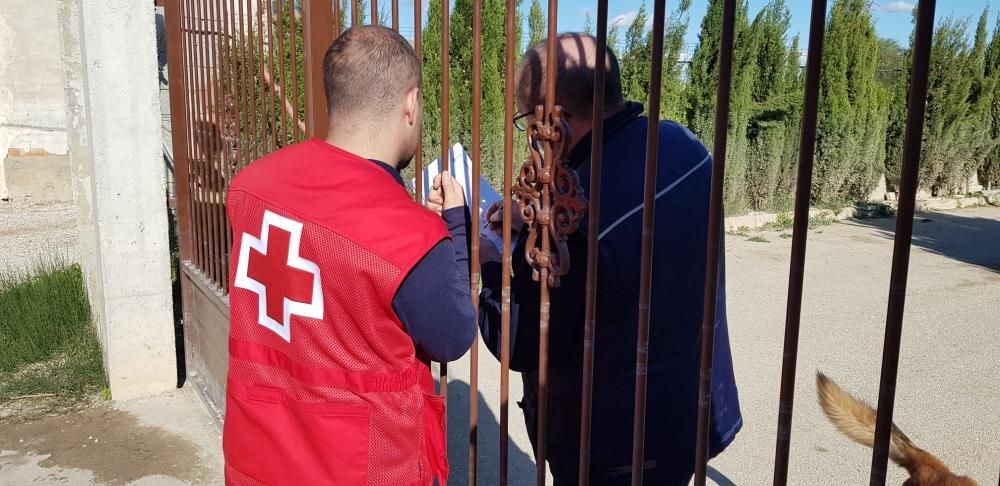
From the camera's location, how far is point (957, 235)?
1188 centimetres

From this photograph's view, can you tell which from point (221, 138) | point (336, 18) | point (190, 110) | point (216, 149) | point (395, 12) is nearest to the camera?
point (395, 12)

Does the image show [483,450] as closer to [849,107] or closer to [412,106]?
[412,106]

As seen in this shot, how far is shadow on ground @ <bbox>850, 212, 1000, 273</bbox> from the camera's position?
10141mm

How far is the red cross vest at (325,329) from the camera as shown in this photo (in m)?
1.54

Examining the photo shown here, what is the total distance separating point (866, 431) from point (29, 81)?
622 inches

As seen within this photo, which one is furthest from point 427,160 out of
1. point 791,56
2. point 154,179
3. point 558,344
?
point 558,344

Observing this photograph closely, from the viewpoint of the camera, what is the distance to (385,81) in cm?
166

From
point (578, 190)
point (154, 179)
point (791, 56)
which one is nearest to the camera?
point (578, 190)

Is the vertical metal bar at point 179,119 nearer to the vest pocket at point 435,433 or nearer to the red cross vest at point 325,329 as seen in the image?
the red cross vest at point 325,329

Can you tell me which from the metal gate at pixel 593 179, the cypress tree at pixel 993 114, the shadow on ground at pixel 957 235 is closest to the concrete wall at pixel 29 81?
the metal gate at pixel 593 179

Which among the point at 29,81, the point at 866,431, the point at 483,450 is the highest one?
the point at 29,81

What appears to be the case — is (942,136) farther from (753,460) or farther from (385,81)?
(385,81)

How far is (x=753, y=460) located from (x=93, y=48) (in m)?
4.28

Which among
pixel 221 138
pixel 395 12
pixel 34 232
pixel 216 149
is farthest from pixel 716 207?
pixel 34 232
